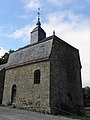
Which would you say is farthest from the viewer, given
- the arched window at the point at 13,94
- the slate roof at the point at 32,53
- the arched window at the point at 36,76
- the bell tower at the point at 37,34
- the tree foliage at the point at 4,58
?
the tree foliage at the point at 4,58

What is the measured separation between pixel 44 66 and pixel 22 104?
173 inches

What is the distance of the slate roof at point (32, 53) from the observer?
647 inches

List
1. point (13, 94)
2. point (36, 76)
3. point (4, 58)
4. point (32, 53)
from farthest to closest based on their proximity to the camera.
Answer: point (4, 58) → point (13, 94) → point (32, 53) → point (36, 76)

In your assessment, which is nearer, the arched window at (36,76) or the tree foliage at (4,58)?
the arched window at (36,76)

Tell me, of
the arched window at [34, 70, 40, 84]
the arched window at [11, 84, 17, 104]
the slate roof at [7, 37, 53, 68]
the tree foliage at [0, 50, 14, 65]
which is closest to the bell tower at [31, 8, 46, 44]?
the slate roof at [7, 37, 53, 68]

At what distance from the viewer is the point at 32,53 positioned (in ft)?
59.3

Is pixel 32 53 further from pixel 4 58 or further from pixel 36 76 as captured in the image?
pixel 4 58

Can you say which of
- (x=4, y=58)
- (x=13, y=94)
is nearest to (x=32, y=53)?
(x=13, y=94)

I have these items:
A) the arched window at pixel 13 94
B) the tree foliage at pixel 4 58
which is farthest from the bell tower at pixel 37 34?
the tree foliage at pixel 4 58

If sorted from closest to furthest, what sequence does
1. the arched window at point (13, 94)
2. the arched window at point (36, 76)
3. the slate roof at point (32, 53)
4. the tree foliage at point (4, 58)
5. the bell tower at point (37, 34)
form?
the arched window at point (36, 76)
the slate roof at point (32, 53)
the arched window at point (13, 94)
the bell tower at point (37, 34)
the tree foliage at point (4, 58)

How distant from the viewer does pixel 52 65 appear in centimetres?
1559

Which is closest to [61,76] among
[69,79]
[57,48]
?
[69,79]

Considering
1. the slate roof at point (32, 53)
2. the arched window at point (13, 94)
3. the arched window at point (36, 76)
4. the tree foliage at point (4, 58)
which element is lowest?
the arched window at point (13, 94)

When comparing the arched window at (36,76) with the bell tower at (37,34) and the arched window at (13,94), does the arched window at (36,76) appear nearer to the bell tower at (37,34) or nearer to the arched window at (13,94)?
the arched window at (13,94)
